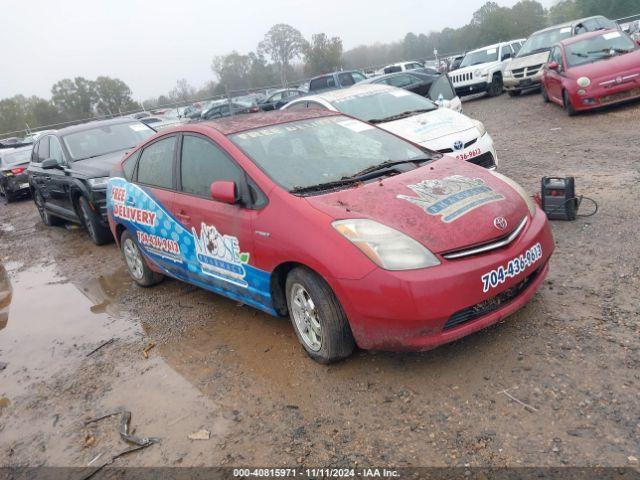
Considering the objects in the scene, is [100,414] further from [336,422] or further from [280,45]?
[280,45]

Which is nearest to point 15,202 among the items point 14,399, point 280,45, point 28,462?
point 14,399

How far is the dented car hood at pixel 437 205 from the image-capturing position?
10.2 feet

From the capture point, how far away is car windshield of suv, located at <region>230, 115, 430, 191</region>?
3.82m

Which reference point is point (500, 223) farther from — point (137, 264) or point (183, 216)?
point (137, 264)

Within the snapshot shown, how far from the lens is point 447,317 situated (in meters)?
2.99

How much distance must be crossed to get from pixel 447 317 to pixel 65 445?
97.9 inches

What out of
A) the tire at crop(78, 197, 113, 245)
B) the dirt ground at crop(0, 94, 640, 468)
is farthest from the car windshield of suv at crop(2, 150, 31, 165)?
the dirt ground at crop(0, 94, 640, 468)

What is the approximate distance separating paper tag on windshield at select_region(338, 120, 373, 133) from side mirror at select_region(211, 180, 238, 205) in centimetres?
134

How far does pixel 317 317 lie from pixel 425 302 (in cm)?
78

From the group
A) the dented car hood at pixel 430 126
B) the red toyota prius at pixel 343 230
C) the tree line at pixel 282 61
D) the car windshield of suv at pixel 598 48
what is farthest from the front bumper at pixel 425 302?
the tree line at pixel 282 61

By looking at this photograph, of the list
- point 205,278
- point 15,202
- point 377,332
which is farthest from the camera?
point 15,202

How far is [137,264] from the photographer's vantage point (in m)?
5.73

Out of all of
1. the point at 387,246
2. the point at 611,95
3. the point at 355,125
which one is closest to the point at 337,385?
the point at 387,246

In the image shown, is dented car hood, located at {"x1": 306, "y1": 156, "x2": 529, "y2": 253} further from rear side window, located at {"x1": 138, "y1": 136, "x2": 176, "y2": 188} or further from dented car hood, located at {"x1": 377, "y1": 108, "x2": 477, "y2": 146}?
dented car hood, located at {"x1": 377, "y1": 108, "x2": 477, "y2": 146}
